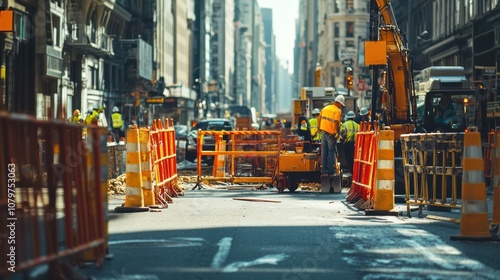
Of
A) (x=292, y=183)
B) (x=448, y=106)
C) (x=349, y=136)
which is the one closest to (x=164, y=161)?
(x=292, y=183)

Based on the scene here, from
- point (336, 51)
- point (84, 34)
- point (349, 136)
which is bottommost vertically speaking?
point (349, 136)

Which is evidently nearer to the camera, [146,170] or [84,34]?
[146,170]

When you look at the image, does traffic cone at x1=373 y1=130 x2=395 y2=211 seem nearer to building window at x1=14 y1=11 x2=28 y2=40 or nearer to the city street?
the city street

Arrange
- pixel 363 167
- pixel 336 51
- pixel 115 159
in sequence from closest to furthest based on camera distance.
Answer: pixel 363 167, pixel 115 159, pixel 336 51

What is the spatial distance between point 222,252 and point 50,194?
298 cm

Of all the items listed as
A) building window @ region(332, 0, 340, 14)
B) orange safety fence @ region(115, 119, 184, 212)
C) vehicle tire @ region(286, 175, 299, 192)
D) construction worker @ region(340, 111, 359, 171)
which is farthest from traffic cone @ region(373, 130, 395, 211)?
building window @ region(332, 0, 340, 14)

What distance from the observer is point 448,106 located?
29.4 metres

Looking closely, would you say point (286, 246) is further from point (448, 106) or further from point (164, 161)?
point (448, 106)

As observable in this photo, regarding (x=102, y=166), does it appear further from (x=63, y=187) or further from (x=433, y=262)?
Result: (x=433, y=262)

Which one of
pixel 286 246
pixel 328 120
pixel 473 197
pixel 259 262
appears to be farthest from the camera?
pixel 328 120

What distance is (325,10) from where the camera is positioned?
6727 inches

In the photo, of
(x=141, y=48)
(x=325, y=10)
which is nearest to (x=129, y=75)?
(x=141, y=48)

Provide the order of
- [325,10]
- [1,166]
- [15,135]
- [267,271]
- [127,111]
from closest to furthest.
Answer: [1,166]
[15,135]
[267,271]
[127,111]
[325,10]

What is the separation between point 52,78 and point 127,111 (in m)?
26.6
